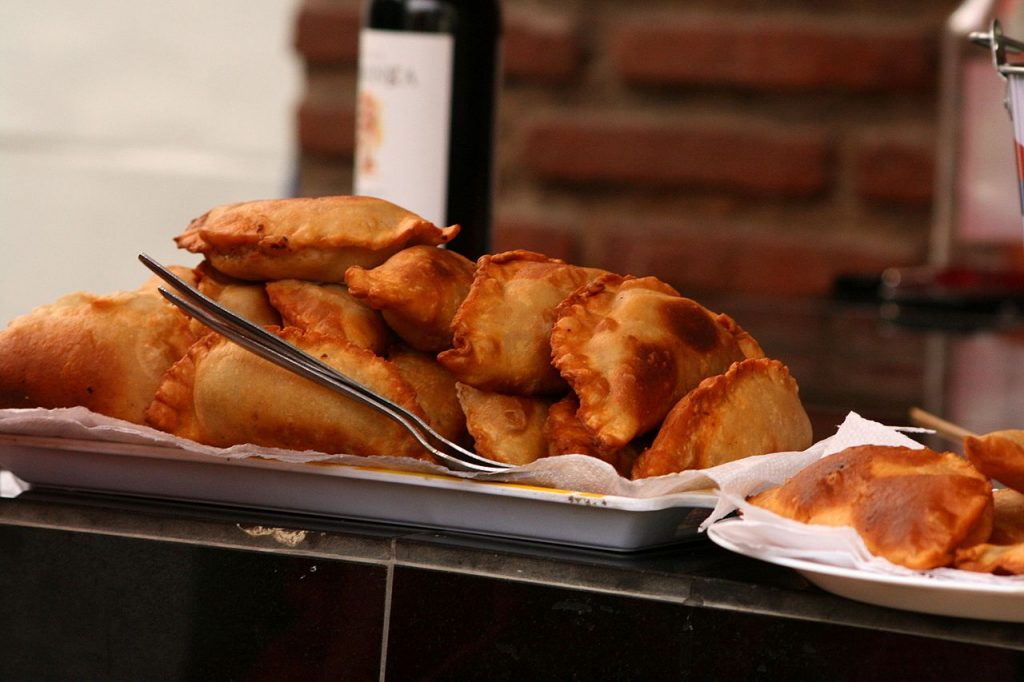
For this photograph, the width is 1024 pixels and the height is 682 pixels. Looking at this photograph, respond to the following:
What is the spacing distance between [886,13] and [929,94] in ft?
0.39

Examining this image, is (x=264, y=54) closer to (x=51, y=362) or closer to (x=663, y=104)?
(x=663, y=104)

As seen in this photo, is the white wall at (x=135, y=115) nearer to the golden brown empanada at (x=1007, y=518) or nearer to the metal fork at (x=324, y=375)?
the metal fork at (x=324, y=375)

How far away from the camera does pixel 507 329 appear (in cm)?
61

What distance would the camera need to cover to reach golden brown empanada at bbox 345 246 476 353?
0.62 metres

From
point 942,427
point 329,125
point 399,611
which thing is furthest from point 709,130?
point 399,611

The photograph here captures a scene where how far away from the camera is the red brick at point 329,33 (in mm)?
2014

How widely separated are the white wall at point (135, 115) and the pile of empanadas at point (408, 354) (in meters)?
1.59

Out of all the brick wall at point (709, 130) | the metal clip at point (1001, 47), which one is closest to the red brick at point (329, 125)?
the brick wall at point (709, 130)

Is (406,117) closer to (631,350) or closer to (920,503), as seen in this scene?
(631,350)

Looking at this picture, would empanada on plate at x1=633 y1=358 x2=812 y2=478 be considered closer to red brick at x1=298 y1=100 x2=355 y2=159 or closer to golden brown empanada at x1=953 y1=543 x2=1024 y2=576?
golden brown empanada at x1=953 y1=543 x2=1024 y2=576

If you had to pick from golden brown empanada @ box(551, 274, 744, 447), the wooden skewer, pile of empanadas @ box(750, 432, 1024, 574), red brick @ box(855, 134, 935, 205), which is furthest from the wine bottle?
red brick @ box(855, 134, 935, 205)

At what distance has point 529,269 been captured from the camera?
0.65 metres

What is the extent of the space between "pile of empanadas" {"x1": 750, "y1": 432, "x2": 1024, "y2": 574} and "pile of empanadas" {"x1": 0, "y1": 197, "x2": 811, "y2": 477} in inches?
2.8

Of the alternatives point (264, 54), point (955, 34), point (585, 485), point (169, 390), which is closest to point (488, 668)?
point (585, 485)
